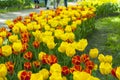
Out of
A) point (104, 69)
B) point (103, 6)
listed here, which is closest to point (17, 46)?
point (104, 69)

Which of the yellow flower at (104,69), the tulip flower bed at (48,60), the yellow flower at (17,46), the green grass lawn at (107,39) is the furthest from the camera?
the green grass lawn at (107,39)

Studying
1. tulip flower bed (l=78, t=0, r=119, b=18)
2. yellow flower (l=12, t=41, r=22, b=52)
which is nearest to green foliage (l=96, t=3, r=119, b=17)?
tulip flower bed (l=78, t=0, r=119, b=18)

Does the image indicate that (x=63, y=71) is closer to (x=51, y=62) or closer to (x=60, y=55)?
(x=51, y=62)

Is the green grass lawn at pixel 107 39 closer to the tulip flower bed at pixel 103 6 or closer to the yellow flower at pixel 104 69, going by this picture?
the tulip flower bed at pixel 103 6

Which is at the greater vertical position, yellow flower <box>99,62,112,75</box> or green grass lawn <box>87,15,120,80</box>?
yellow flower <box>99,62,112,75</box>

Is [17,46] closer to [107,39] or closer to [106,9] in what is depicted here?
[107,39]

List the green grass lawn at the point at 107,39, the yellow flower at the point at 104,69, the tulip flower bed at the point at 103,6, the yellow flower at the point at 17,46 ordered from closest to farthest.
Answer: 1. the yellow flower at the point at 104,69
2. the yellow flower at the point at 17,46
3. the green grass lawn at the point at 107,39
4. the tulip flower bed at the point at 103,6

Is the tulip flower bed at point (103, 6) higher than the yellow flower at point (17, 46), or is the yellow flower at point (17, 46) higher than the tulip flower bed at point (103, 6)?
the yellow flower at point (17, 46)

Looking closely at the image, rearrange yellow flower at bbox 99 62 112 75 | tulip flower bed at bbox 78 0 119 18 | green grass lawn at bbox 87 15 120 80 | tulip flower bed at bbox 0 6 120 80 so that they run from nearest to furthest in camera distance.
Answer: tulip flower bed at bbox 0 6 120 80 < yellow flower at bbox 99 62 112 75 < green grass lawn at bbox 87 15 120 80 < tulip flower bed at bbox 78 0 119 18

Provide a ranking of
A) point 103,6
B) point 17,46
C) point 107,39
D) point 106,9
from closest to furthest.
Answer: point 17,46 < point 107,39 < point 103,6 < point 106,9

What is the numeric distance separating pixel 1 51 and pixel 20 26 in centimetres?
157

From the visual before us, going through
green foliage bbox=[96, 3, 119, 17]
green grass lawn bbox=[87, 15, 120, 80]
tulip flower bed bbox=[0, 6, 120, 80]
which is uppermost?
tulip flower bed bbox=[0, 6, 120, 80]

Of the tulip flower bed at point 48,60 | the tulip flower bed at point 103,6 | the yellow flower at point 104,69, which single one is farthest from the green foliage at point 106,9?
the yellow flower at point 104,69

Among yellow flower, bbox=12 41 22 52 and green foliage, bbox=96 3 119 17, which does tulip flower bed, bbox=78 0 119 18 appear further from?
yellow flower, bbox=12 41 22 52
